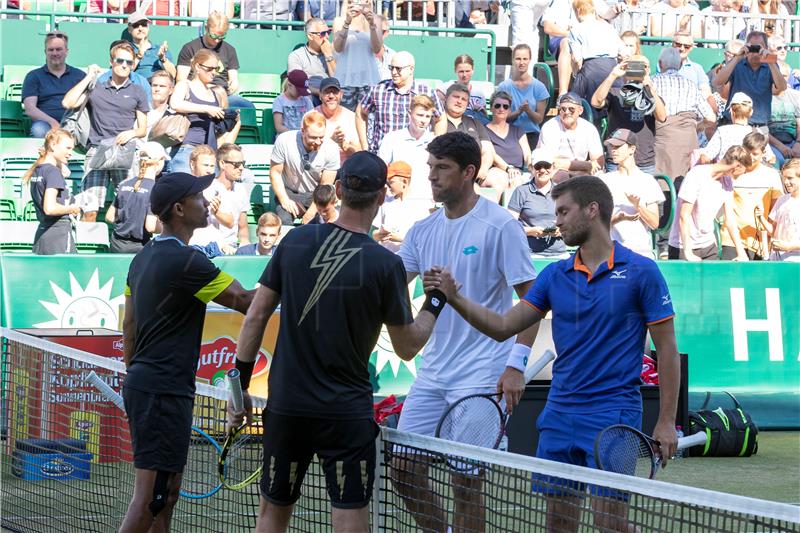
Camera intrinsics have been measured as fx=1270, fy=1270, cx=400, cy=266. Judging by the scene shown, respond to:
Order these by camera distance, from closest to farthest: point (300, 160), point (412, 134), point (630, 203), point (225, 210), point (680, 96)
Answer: point (225, 210)
point (630, 203)
point (300, 160)
point (412, 134)
point (680, 96)

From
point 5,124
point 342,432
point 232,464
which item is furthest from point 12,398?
point 5,124

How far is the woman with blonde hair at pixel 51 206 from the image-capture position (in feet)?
40.2

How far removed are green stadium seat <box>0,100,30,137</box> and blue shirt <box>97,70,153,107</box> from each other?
1.66 m

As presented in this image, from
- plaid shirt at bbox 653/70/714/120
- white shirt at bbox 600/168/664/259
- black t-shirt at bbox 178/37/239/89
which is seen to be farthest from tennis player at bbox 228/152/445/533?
plaid shirt at bbox 653/70/714/120

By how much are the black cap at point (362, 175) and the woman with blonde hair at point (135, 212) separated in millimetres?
7839

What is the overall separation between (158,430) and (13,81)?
1175cm

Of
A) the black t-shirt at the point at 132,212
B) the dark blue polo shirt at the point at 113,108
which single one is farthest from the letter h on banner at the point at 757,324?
the dark blue polo shirt at the point at 113,108

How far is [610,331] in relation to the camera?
5367mm

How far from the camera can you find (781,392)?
13.0 meters

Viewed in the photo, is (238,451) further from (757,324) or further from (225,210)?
(757,324)

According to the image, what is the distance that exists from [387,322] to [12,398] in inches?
198

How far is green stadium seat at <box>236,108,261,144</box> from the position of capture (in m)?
16.6

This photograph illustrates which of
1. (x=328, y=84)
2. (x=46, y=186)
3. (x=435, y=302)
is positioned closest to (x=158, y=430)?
(x=435, y=302)

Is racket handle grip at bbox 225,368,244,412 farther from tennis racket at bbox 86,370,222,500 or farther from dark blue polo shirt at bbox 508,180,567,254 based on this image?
dark blue polo shirt at bbox 508,180,567,254
